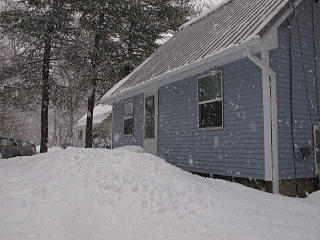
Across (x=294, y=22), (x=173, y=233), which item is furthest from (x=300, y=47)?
(x=173, y=233)

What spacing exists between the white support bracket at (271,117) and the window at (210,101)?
158 cm

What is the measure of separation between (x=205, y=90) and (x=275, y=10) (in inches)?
113

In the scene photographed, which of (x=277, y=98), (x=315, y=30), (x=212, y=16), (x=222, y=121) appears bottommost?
(x=222, y=121)

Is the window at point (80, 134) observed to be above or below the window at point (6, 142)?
above

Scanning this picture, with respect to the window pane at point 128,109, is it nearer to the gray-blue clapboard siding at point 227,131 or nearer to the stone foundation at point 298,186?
the gray-blue clapboard siding at point 227,131

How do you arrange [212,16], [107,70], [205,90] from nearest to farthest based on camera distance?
1. [205,90]
2. [212,16]
3. [107,70]

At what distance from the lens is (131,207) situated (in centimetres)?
423

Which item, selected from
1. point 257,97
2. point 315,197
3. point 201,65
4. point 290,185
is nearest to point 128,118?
point 201,65

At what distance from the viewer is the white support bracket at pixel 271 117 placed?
6.38m

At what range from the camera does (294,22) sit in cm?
728

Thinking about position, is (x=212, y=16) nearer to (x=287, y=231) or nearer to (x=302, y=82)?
(x=302, y=82)

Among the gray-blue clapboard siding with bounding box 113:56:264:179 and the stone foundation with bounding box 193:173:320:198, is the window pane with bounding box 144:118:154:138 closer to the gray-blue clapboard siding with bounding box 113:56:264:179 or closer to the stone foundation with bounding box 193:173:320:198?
the gray-blue clapboard siding with bounding box 113:56:264:179

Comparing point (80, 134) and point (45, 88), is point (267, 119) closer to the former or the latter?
point (45, 88)

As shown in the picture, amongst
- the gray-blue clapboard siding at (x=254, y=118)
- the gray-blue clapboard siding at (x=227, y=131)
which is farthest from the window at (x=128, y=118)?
the gray-blue clapboard siding at (x=254, y=118)
